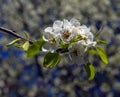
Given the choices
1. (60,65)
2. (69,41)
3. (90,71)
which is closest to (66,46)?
(69,41)

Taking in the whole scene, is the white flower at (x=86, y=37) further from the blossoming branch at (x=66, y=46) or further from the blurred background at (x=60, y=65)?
the blurred background at (x=60, y=65)

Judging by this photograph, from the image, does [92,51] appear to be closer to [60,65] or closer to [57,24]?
[57,24]

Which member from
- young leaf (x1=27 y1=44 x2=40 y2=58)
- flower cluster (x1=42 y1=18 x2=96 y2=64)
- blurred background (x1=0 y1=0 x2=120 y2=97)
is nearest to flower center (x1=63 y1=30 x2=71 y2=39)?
flower cluster (x1=42 y1=18 x2=96 y2=64)

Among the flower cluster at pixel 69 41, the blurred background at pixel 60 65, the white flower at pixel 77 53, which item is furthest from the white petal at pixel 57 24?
the blurred background at pixel 60 65

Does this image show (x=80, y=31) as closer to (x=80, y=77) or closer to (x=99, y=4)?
(x=80, y=77)

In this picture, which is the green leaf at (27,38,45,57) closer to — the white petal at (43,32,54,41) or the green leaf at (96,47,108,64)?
the white petal at (43,32,54,41)
